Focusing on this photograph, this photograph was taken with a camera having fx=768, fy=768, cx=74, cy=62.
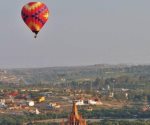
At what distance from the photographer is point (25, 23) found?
1866 inches

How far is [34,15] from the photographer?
47094 mm

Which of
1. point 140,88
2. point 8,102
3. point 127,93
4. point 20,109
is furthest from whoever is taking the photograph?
point 140,88

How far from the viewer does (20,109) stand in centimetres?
10069

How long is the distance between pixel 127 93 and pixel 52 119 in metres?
37.5

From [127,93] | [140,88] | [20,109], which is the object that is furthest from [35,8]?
[140,88]

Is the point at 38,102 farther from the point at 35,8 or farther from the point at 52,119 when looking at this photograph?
the point at 35,8

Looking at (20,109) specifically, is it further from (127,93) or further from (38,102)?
(127,93)

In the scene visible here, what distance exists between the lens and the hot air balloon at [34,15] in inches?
1854

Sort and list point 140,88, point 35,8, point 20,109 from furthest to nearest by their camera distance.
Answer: point 140,88 → point 20,109 → point 35,8

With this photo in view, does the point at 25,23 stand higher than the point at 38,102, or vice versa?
the point at 25,23

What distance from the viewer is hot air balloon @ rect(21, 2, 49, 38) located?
4709 cm

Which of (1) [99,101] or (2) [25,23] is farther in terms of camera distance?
(1) [99,101]

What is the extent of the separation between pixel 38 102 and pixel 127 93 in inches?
753

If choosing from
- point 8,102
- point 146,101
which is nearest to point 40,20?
point 8,102
